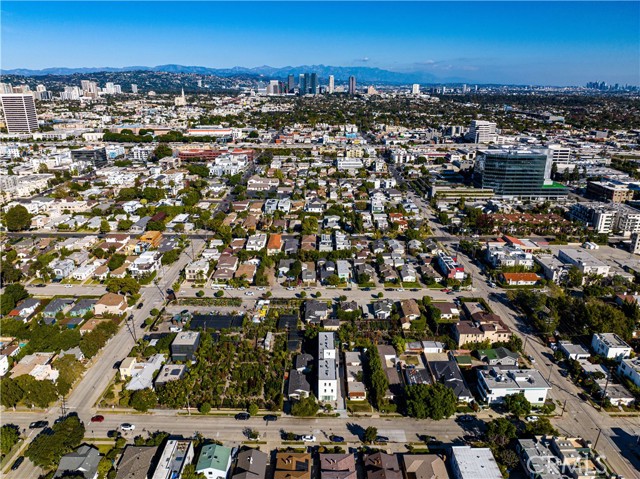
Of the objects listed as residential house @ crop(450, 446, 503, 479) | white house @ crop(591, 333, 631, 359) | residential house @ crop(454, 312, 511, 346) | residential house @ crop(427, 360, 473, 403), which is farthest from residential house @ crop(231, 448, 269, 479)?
white house @ crop(591, 333, 631, 359)

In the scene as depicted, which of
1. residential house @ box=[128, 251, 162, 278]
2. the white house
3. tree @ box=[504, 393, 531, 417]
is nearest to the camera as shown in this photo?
tree @ box=[504, 393, 531, 417]

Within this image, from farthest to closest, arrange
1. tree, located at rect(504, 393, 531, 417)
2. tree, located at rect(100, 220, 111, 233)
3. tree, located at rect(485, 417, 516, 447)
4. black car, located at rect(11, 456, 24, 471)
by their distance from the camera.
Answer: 1. tree, located at rect(100, 220, 111, 233)
2. tree, located at rect(504, 393, 531, 417)
3. tree, located at rect(485, 417, 516, 447)
4. black car, located at rect(11, 456, 24, 471)

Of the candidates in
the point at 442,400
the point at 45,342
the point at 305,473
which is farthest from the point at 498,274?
the point at 45,342

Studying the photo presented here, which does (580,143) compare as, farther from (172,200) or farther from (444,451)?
(444,451)

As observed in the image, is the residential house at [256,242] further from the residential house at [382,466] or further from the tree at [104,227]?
the residential house at [382,466]

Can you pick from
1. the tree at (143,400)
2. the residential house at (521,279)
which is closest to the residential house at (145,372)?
the tree at (143,400)

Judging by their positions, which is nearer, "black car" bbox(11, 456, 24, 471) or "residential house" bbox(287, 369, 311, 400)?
"black car" bbox(11, 456, 24, 471)

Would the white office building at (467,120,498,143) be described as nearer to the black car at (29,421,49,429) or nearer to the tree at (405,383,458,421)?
the tree at (405,383,458,421)
